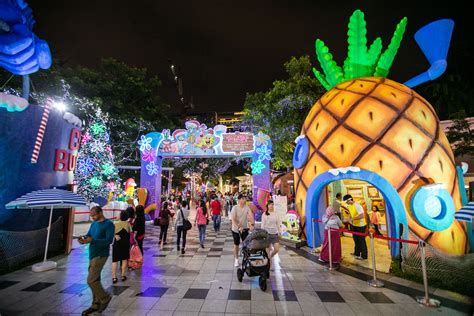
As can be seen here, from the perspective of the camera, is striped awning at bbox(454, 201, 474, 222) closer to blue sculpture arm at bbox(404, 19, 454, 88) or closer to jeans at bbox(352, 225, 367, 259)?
jeans at bbox(352, 225, 367, 259)

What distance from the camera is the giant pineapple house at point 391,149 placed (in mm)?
6371

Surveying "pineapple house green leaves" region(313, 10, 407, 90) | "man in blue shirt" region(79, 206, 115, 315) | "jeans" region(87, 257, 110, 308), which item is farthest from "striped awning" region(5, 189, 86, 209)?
"pineapple house green leaves" region(313, 10, 407, 90)

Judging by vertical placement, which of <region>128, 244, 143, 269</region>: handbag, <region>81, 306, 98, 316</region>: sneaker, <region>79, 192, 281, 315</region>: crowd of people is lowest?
<region>81, 306, 98, 316</region>: sneaker

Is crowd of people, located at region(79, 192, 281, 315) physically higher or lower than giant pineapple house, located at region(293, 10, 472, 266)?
lower

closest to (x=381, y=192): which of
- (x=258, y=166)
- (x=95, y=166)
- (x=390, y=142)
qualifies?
(x=390, y=142)

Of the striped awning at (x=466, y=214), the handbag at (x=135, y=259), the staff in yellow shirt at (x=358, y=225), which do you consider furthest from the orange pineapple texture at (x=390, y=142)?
the handbag at (x=135, y=259)

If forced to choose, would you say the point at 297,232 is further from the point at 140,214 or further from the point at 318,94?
the point at 318,94

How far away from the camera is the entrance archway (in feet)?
21.4

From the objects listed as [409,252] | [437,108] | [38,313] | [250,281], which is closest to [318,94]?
[437,108]

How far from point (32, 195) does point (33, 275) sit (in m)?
1.92

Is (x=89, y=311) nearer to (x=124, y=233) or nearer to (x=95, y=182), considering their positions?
(x=124, y=233)

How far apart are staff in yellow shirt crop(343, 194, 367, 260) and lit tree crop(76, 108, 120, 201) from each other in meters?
14.6

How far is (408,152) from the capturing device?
6.76 meters

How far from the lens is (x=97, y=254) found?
4.14 m
